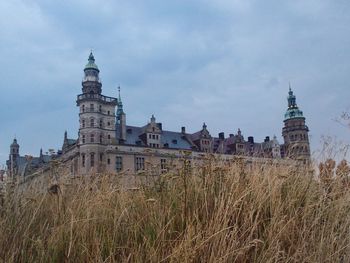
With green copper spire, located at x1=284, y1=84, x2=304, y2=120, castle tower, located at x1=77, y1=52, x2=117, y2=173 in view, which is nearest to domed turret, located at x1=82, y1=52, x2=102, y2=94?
castle tower, located at x1=77, y1=52, x2=117, y2=173

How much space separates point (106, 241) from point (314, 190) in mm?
1847

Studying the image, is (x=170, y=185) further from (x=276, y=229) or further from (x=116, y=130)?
(x=116, y=130)

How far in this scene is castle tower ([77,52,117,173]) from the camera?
158 ft

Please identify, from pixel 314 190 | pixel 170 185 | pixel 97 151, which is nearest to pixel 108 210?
pixel 170 185

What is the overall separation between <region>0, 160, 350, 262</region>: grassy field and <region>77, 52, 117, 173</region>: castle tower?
145 feet

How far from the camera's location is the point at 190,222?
2.80m

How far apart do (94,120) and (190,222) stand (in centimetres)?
4723

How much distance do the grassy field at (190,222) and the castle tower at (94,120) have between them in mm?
44123

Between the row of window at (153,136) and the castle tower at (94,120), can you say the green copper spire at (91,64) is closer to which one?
the castle tower at (94,120)

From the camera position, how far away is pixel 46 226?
301 centimetres

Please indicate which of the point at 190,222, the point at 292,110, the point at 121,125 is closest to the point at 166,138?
the point at 121,125

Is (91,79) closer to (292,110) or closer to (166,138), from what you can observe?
(166,138)

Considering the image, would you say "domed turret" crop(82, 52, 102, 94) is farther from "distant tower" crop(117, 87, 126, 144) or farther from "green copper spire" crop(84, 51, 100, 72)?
"distant tower" crop(117, 87, 126, 144)

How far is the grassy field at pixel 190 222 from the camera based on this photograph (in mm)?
2641
